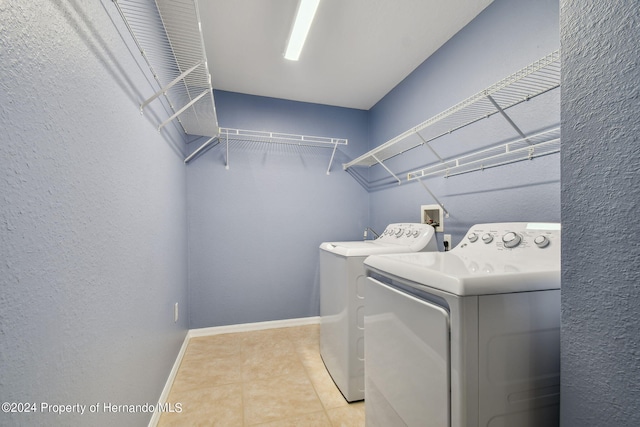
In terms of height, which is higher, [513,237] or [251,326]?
[513,237]

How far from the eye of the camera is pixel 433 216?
204 cm

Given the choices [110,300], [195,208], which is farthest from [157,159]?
[195,208]

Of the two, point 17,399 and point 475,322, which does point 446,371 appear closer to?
point 475,322

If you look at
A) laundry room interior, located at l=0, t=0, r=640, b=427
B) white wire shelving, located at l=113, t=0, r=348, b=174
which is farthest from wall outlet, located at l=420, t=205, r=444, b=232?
white wire shelving, located at l=113, t=0, r=348, b=174

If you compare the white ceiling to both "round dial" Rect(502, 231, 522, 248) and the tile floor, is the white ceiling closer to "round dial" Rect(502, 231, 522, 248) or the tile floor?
"round dial" Rect(502, 231, 522, 248)

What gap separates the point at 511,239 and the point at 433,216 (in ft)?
2.80

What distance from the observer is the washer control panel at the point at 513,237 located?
1064mm

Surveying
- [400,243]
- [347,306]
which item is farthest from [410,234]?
[347,306]

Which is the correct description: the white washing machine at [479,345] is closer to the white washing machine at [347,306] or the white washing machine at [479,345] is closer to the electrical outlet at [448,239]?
the white washing machine at [347,306]

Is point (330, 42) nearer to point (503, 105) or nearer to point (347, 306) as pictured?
point (503, 105)

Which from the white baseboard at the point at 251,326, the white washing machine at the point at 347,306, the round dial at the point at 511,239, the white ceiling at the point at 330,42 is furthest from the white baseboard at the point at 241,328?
the white ceiling at the point at 330,42

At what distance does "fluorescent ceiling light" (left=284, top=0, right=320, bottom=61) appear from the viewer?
1371 mm

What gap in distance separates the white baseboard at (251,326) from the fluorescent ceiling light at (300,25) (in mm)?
2486

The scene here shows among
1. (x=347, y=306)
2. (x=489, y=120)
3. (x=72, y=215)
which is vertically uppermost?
(x=489, y=120)
